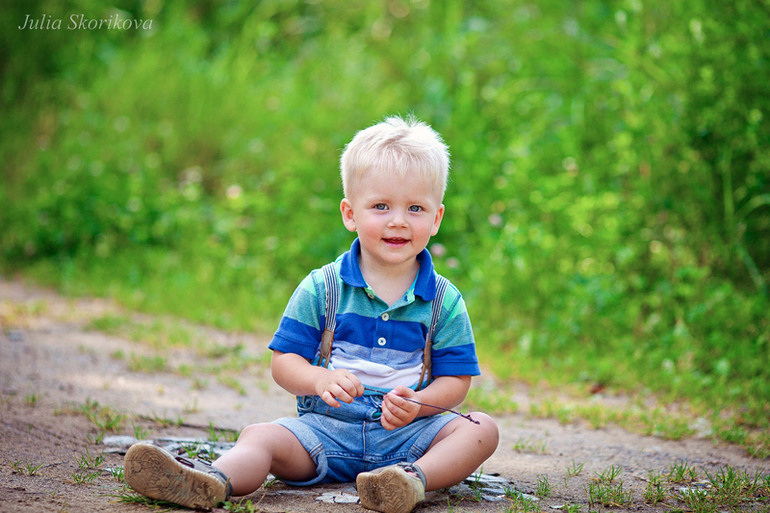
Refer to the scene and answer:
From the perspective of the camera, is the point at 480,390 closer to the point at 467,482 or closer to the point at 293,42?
the point at 467,482

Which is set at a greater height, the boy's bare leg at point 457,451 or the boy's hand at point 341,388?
the boy's hand at point 341,388


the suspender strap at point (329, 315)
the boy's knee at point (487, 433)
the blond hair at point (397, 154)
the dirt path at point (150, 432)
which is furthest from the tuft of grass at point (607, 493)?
the blond hair at point (397, 154)

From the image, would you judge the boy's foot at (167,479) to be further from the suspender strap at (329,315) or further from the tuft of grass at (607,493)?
the tuft of grass at (607,493)

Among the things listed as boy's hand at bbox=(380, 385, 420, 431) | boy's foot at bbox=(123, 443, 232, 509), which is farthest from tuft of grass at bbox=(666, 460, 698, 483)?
boy's foot at bbox=(123, 443, 232, 509)

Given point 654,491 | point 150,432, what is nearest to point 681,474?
point 654,491

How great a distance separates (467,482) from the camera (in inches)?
96.3

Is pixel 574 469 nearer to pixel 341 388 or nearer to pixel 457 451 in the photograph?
pixel 457 451

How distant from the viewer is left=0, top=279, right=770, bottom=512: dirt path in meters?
2.21

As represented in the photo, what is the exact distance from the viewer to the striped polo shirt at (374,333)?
2346 mm

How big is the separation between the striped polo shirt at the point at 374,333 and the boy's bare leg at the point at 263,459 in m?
0.26

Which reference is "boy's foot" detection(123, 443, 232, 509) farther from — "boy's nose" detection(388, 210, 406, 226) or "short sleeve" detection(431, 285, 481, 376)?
"boy's nose" detection(388, 210, 406, 226)

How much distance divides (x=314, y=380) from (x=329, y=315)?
0.77 feet

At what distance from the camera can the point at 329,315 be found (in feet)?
7.81

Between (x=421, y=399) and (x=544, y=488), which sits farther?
(x=544, y=488)
